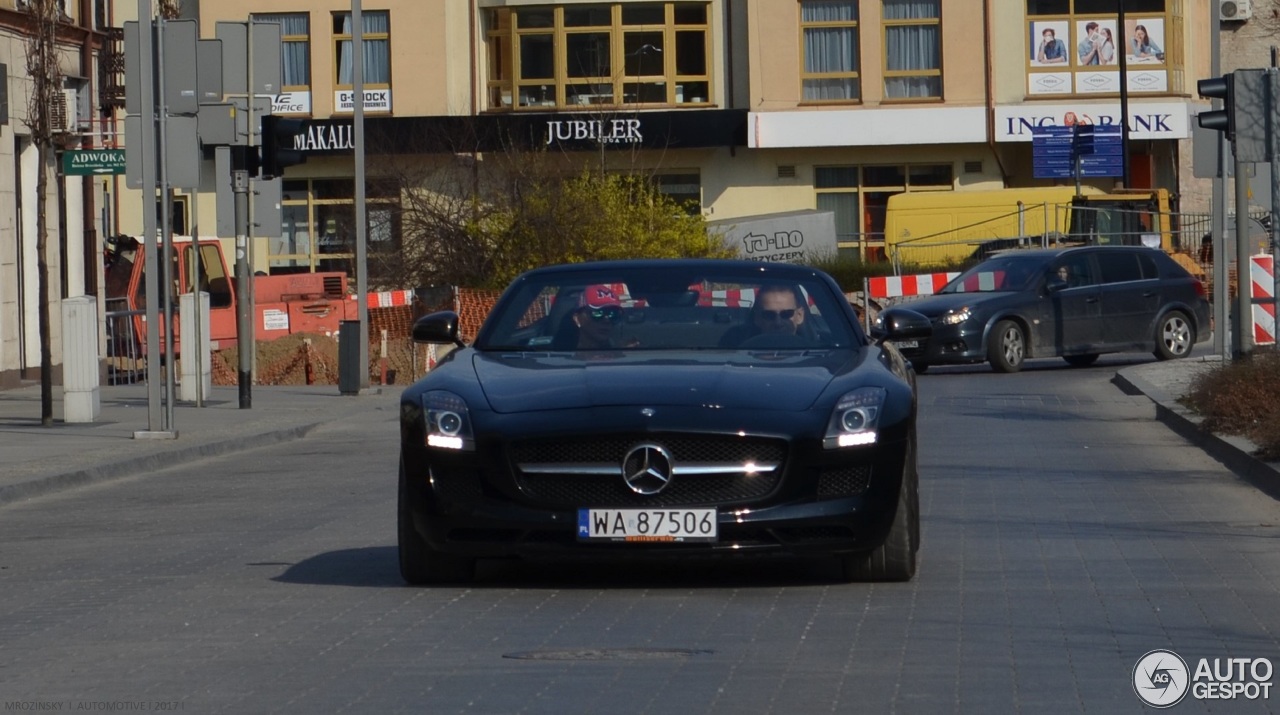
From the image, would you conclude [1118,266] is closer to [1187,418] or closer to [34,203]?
[1187,418]

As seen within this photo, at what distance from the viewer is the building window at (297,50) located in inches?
2117

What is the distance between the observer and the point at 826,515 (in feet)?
A: 28.1

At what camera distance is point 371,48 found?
53594mm

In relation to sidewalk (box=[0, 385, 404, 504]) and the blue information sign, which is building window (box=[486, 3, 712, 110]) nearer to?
the blue information sign

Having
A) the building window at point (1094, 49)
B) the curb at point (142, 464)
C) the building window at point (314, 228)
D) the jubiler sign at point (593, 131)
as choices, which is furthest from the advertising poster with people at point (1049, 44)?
the curb at point (142, 464)

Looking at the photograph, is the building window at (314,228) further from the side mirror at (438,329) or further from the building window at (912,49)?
the side mirror at (438,329)

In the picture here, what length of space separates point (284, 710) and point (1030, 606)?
3.26 metres

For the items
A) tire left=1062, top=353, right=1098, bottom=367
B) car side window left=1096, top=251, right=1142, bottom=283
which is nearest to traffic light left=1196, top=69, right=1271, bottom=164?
car side window left=1096, top=251, right=1142, bottom=283

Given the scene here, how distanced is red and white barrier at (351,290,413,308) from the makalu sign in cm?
1267

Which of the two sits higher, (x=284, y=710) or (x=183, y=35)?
(x=183, y=35)

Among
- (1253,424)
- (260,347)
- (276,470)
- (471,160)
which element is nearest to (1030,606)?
(1253,424)

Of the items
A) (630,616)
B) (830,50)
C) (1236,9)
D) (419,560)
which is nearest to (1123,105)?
(830,50)

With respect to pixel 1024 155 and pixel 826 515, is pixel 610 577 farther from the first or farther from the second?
pixel 1024 155

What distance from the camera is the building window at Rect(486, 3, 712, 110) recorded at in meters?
53.2
